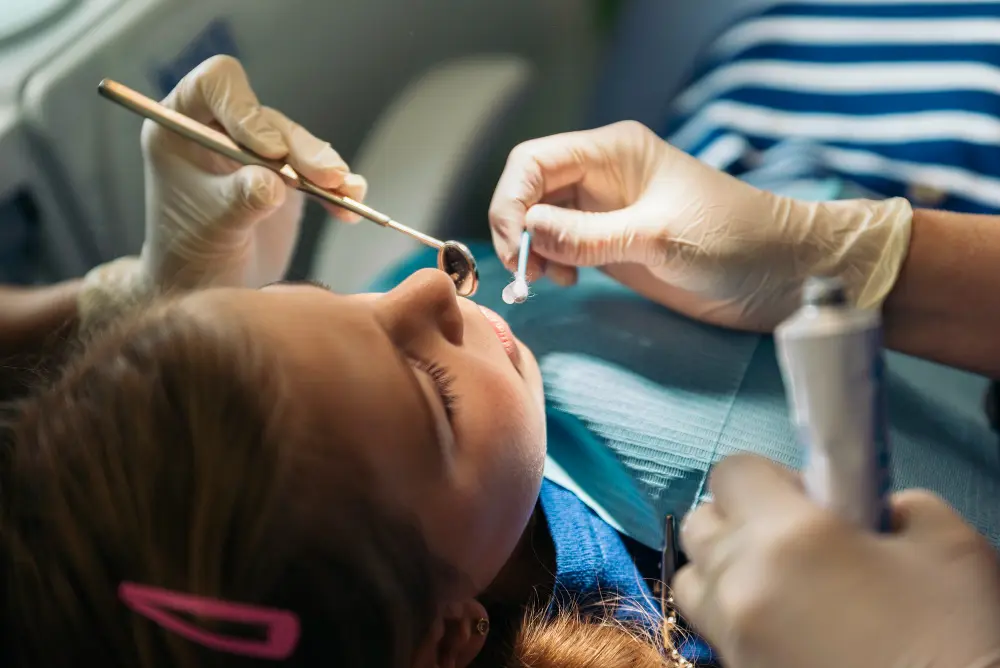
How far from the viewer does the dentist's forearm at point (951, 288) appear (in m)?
0.75

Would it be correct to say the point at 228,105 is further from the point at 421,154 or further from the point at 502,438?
the point at 502,438

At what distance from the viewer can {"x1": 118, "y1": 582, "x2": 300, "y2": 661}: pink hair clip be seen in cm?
49

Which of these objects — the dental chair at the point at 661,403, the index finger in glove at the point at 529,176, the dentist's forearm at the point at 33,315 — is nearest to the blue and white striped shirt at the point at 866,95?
the dental chair at the point at 661,403

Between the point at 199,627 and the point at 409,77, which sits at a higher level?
the point at 409,77

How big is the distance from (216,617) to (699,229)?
1.78 feet

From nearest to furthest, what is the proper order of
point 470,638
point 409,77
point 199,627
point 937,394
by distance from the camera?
point 199,627 < point 470,638 < point 937,394 < point 409,77

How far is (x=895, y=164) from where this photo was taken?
990mm

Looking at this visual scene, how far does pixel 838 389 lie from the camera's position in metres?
0.35

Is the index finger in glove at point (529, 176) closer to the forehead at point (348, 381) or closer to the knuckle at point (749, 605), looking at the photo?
the forehead at point (348, 381)

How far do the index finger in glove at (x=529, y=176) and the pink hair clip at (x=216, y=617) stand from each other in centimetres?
43

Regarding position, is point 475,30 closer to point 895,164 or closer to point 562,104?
point 562,104

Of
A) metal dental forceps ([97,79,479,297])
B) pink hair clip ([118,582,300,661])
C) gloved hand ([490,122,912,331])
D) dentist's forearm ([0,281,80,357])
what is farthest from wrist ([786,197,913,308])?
dentist's forearm ([0,281,80,357])

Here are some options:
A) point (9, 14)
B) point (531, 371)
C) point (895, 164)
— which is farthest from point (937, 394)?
point (9, 14)

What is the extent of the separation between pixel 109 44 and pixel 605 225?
0.57 metres
